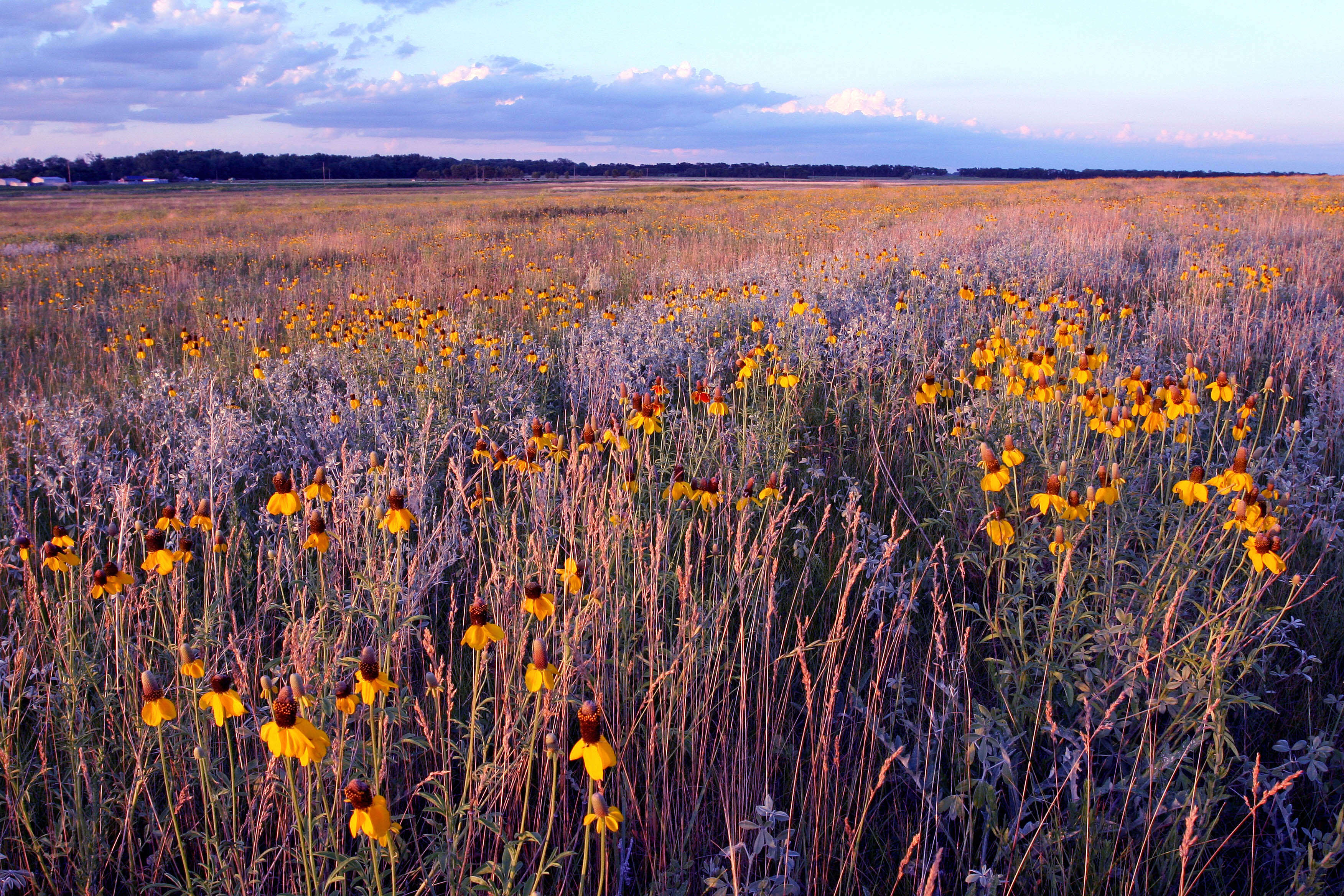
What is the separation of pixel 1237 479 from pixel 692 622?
1810 millimetres

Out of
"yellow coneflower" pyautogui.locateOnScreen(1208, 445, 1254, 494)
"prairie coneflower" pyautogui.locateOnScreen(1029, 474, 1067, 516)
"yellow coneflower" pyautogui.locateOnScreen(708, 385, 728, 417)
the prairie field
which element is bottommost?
the prairie field

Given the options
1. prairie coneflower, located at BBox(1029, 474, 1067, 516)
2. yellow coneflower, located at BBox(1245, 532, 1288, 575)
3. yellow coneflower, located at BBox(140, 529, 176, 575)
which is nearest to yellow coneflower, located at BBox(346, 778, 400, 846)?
yellow coneflower, located at BBox(140, 529, 176, 575)

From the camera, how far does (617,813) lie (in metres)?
1.32

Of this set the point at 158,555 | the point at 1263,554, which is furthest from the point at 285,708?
the point at 1263,554

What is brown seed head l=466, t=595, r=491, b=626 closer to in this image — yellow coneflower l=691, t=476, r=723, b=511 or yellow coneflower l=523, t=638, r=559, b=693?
yellow coneflower l=523, t=638, r=559, b=693

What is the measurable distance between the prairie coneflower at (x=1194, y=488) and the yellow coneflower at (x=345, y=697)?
2.31 metres

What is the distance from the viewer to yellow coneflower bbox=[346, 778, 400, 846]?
1.21 metres

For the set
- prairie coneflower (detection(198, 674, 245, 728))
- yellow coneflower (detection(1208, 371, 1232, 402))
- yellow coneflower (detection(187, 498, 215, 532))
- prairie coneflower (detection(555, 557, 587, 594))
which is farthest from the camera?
yellow coneflower (detection(1208, 371, 1232, 402))

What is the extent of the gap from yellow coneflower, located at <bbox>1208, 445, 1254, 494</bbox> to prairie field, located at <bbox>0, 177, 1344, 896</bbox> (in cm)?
1

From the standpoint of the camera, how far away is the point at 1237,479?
2316 millimetres

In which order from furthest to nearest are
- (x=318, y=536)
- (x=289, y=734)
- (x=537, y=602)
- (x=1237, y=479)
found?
(x=1237, y=479)
(x=318, y=536)
(x=537, y=602)
(x=289, y=734)

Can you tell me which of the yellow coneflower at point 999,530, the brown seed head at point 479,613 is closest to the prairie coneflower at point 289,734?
the brown seed head at point 479,613

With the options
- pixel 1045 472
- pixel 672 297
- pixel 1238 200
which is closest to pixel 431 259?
pixel 672 297

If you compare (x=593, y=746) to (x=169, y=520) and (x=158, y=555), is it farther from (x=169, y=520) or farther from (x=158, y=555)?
(x=169, y=520)
